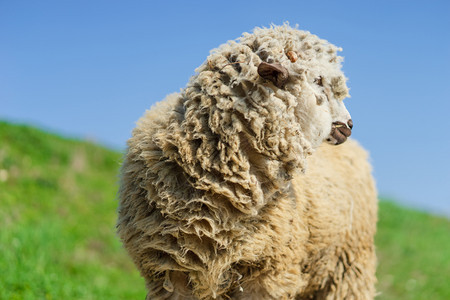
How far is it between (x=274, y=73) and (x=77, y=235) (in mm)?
7078

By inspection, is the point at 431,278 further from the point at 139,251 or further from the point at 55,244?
the point at 139,251

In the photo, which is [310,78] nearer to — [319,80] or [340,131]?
[319,80]

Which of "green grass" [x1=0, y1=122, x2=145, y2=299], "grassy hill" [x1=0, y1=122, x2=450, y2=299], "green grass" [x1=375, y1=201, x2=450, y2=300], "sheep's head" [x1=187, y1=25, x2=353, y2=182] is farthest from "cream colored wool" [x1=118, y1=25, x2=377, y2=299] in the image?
"green grass" [x1=375, y1=201, x2=450, y2=300]

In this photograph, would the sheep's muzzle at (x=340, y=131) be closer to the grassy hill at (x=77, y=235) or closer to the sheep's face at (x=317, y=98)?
the sheep's face at (x=317, y=98)

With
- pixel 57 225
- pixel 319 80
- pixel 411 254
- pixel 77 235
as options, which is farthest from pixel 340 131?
pixel 411 254

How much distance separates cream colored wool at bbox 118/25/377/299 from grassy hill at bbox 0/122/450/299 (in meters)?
0.77

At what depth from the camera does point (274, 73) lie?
9.23 feet

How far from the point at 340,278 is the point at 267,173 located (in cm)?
193

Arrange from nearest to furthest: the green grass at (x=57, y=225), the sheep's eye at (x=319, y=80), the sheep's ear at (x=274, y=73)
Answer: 1. the sheep's ear at (x=274, y=73)
2. the sheep's eye at (x=319, y=80)
3. the green grass at (x=57, y=225)

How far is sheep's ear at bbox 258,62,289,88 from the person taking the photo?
2.77 meters

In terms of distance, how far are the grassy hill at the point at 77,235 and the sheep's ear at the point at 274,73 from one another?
143cm

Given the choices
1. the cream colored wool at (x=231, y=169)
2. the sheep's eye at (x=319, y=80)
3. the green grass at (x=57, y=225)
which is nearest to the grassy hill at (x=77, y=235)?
the green grass at (x=57, y=225)

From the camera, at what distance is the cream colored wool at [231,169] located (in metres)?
2.84

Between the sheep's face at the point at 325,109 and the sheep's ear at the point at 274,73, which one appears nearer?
the sheep's ear at the point at 274,73
